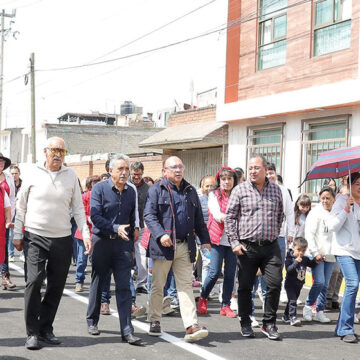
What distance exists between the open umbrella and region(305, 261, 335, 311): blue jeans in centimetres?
118

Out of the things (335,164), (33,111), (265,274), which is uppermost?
(33,111)

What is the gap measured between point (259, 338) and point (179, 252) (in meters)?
1.33

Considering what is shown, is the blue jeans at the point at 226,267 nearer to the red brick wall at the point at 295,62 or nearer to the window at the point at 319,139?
the window at the point at 319,139

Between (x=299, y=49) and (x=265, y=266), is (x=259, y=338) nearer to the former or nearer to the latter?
(x=265, y=266)

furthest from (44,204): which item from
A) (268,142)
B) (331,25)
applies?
(268,142)

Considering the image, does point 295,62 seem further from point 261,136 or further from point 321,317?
point 321,317

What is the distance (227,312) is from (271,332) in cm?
144

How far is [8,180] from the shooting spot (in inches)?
422

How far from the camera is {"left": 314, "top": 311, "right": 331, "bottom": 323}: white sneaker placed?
28.5ft

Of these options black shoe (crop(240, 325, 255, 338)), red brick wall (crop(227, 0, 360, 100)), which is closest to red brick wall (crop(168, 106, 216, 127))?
red brick wall (crop(227, 0, 360, 100))

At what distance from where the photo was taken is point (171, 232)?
24.1 feet

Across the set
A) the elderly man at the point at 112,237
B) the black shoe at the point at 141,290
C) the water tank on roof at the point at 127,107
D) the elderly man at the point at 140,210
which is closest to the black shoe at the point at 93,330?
the elderly man at the point at 112,237

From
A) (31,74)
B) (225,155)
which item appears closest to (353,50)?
(225,155)

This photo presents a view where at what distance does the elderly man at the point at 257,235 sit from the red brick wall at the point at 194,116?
14787 mm
